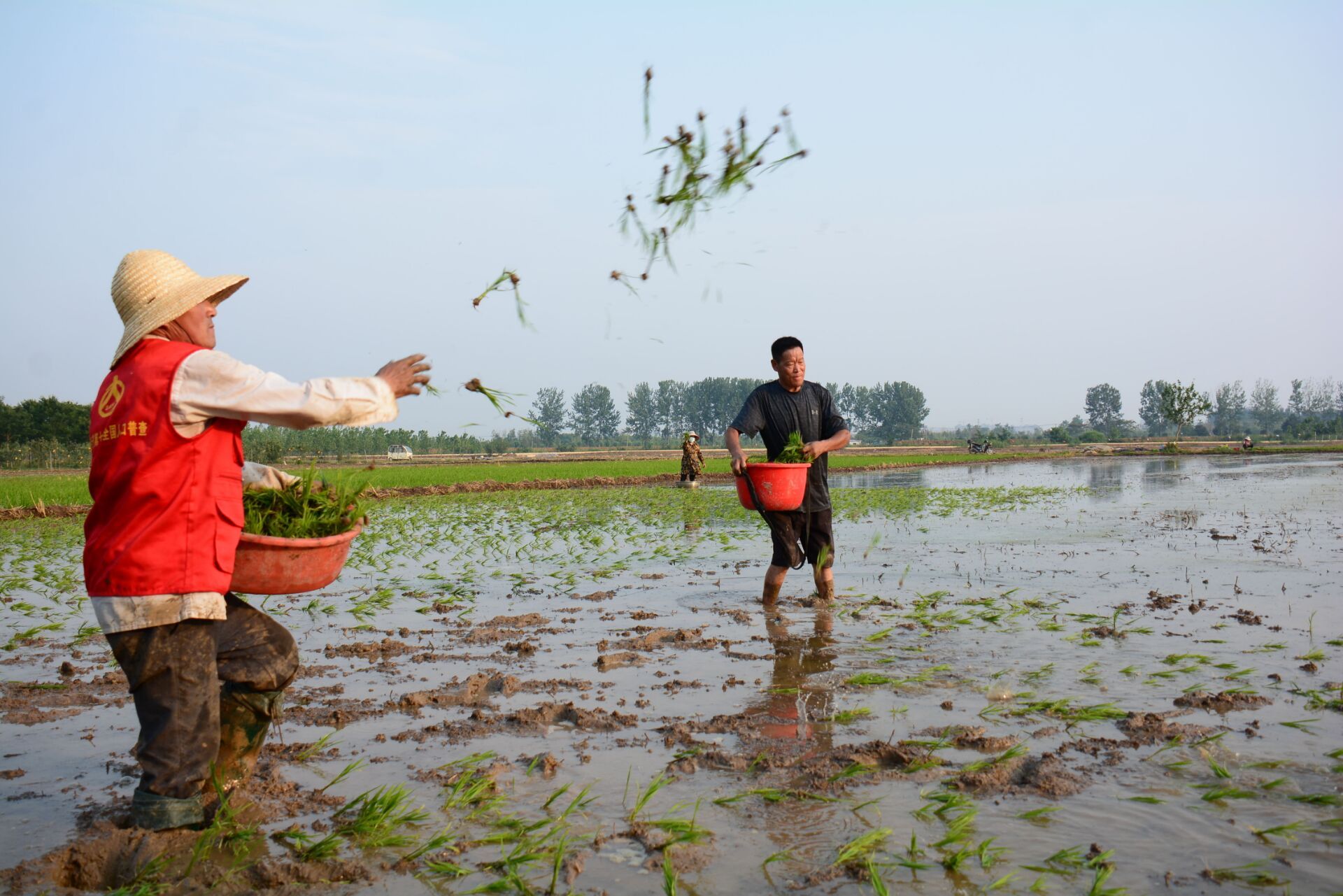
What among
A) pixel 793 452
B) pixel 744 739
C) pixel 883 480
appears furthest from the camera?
pixel 883 480

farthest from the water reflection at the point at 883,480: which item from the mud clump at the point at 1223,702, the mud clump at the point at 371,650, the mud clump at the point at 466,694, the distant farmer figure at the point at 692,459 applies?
the mud clump at the point at 466,694

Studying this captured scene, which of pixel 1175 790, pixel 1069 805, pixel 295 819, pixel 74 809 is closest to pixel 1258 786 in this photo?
pixel 1175 790

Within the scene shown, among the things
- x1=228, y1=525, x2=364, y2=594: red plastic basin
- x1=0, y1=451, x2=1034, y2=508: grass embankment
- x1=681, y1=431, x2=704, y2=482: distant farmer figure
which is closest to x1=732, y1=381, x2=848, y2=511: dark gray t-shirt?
x1=228, y1=525, x2=364, y2=594: red plastic basin

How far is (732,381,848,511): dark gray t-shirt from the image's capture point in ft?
21.8

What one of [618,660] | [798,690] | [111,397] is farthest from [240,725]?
[798,690]

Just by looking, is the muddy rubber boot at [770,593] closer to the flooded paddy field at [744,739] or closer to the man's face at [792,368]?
the flooded paddy field at [744,739]

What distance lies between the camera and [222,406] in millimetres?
2826

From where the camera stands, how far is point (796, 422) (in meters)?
6.66

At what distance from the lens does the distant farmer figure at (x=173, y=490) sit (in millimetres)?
2834

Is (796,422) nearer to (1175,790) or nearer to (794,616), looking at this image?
(794,616)

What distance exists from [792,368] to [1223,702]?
327 cm

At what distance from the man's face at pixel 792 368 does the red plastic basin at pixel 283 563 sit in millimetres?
3768

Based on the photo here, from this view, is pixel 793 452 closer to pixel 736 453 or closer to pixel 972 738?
pixel 736 453

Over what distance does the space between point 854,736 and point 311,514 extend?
2.43 metres
